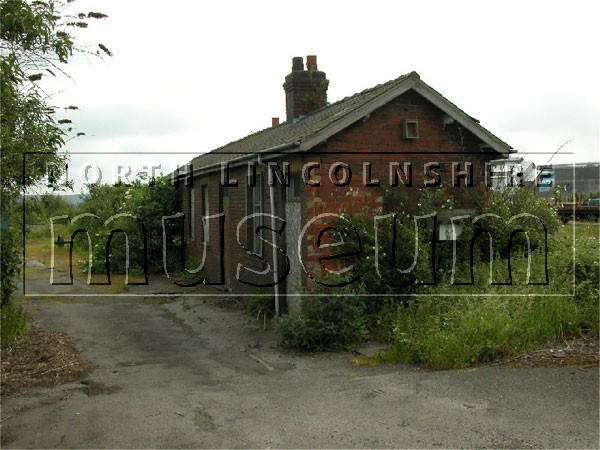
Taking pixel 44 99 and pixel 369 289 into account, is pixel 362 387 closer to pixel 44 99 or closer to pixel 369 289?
pixel 369 289

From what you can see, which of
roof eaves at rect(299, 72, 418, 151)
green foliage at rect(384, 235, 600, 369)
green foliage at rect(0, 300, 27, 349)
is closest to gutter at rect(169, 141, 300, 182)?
roof eaves at rect(299, 72, 418, 151)

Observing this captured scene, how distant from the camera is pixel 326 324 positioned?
32.6 ft

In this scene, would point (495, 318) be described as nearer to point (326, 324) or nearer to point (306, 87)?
point (326, 324)

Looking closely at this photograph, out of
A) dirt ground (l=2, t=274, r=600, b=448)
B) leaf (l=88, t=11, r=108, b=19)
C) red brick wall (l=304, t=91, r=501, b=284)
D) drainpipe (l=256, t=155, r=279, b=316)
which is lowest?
dirt ground (l=2, t=274, r=600, b=448)

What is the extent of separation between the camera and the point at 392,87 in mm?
11633

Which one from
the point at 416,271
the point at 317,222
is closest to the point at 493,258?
the point at 416,271

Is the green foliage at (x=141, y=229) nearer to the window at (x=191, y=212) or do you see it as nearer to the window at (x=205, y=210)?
the window at (x=191, y=212)

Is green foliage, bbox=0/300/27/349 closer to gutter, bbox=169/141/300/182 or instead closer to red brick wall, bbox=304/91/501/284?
red brick wall, bbox=304/91/501/284

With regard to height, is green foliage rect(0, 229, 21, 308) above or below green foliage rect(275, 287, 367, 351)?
above

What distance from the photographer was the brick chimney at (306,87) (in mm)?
15680

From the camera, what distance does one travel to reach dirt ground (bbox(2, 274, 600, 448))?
6.07 m

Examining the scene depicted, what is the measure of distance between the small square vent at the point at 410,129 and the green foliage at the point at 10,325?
7.66 metres

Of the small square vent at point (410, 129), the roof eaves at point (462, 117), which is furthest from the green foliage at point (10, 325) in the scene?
the roof eaves at point (462, 117)

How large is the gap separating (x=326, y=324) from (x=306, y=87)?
7.68m
